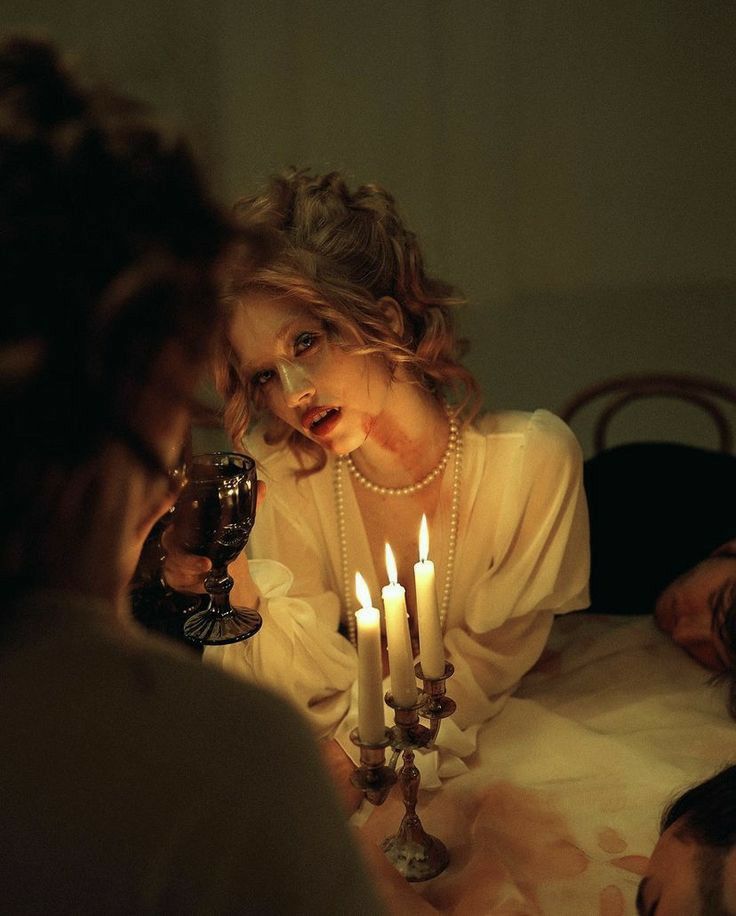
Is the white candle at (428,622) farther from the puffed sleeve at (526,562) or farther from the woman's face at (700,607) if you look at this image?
the woman's face at (700,607)

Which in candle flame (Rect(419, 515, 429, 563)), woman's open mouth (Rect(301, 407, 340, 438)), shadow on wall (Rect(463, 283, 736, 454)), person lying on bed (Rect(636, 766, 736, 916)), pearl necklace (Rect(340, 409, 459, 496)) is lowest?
shadow on wall (Rect(463, 283, 736, 454))

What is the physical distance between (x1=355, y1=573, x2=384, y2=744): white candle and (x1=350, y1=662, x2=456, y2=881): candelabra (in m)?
0.01

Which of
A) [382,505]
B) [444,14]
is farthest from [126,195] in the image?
[444,14]

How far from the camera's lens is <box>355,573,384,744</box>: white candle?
1009 millimetres

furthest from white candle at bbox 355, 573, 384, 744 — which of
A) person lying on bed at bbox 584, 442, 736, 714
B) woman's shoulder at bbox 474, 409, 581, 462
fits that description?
person lying on bed at bbox 584, 442, 736, 714

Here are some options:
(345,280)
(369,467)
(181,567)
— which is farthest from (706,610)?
(181,567)

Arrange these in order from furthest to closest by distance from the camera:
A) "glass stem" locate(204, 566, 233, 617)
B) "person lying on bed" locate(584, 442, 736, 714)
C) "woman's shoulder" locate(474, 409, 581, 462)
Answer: "person lying on bed" locate(584, 442, 736, 714), "woman's shoulder" locate(474, 409, 581, 462), "glass stem" locate(204, 566, 233, 617)

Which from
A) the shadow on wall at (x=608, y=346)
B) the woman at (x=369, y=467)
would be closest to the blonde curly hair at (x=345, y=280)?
the woman at (x=369, y=467)

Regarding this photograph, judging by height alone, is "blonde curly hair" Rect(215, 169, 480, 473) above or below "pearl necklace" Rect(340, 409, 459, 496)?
above

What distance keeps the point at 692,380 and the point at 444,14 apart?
2.04 m

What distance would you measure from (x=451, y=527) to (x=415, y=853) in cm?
62

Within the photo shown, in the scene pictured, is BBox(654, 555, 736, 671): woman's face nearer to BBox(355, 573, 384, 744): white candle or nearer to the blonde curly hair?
the blonde curly hair

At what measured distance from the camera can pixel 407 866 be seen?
121 centimetres

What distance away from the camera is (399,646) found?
103cm
